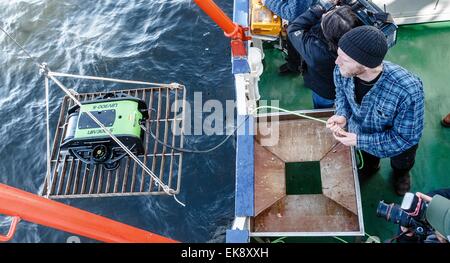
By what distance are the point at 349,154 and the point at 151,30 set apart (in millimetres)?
6473

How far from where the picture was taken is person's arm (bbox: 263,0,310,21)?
436 cm

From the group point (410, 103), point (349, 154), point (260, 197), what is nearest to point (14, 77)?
point (260, 197)

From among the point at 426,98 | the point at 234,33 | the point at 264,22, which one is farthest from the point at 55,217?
the point at 426,98

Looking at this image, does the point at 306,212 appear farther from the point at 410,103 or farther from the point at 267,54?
the point at 267,54

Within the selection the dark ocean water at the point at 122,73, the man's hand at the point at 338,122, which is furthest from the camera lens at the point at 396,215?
the dark ocean water at the point at 122,73

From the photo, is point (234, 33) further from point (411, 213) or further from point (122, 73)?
point (122, 73)

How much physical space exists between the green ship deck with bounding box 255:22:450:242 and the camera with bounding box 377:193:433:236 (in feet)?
4.09

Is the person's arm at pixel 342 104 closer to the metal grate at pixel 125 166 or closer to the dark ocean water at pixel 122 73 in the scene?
the metal grate at pixel 125 166

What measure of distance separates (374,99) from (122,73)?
6447mm

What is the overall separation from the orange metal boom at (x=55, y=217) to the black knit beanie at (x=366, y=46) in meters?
2.26

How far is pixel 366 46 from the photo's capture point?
8.83 feet

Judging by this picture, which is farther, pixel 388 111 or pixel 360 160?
pixel 360 160

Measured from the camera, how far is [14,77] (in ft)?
29.4
